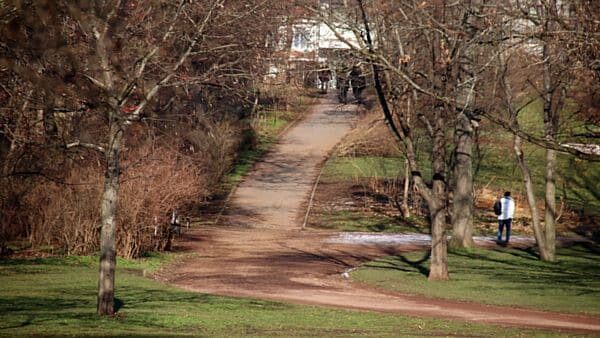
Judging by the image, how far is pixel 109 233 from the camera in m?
16.2

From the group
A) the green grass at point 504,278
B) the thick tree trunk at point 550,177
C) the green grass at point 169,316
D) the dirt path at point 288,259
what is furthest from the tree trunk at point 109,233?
the thick tree trunk at point 550,177

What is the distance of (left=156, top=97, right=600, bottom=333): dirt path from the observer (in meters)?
20.0

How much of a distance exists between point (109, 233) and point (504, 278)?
1290 centimetres

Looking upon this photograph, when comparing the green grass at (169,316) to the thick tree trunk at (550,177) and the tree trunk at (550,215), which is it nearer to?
the thick tree trunk at (550,177)

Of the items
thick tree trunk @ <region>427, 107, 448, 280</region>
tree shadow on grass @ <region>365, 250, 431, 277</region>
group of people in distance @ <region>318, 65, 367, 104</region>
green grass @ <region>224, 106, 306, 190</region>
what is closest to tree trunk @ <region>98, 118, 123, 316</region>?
group of people in distance @ <region>318, 65, 367, 104</region>

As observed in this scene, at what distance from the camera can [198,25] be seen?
1755cm

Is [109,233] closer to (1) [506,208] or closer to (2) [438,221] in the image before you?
(2) [438,221]

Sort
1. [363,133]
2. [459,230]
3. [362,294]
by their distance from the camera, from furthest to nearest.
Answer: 1. [363,133]
2. [459,230]
3. [362,294]

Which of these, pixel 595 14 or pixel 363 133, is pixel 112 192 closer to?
pixel 595 14

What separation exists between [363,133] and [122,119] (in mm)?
37368

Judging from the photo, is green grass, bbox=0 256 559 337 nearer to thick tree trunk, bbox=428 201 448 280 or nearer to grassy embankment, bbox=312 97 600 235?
thick tree trunk, bbox=428 201 448 280

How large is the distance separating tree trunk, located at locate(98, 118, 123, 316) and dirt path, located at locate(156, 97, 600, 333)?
5.87 meters

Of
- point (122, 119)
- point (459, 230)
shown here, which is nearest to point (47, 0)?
point (122, 119)

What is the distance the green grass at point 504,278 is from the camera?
2167 centimetres
